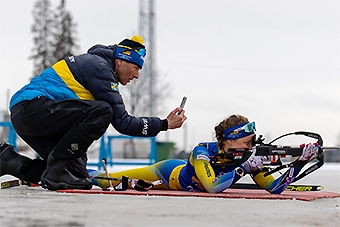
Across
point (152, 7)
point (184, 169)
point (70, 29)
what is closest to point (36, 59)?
point (70, 29)

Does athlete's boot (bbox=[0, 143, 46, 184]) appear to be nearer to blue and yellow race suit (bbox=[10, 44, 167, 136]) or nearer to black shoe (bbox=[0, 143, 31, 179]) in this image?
black shoe (bbox=[0, 143, 31, 179])

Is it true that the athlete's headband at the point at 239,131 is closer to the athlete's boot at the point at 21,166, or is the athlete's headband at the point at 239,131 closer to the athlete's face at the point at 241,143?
the athlete's face at the point at 241,143

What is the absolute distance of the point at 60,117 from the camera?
4535 mm

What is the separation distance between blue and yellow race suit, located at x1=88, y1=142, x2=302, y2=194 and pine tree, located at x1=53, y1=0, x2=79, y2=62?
1248 inches

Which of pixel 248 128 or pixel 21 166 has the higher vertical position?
pixel 248 128

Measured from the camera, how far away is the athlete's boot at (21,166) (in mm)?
4824

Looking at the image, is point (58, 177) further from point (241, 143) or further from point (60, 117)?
point (241, 143)

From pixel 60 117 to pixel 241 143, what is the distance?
1434mm

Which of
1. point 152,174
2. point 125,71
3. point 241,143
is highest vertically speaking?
point 125,71

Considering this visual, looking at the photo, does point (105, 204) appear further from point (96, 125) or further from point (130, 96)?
point (130, 96)

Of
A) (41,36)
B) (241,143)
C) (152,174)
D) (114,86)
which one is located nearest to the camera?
(114,86)

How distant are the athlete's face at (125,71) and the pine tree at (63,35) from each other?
105 ft

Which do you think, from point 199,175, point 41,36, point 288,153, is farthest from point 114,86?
point 41,36

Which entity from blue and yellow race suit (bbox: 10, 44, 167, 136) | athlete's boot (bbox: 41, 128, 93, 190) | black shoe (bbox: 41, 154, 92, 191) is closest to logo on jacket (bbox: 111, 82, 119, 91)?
blue and yellow race suit (bbox: 10, 44, 167, 136)
